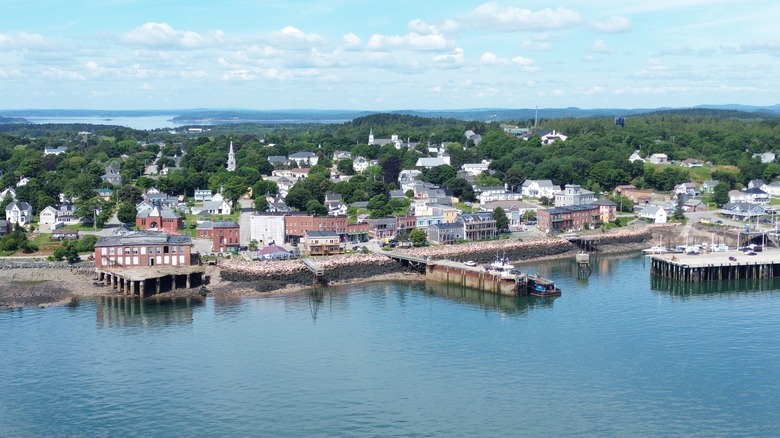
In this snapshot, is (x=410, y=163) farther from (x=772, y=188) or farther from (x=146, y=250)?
(x=146, y=250)

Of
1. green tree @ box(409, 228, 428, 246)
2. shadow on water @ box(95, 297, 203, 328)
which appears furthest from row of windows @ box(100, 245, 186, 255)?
green tree @ box(409, 228, 428, 246)

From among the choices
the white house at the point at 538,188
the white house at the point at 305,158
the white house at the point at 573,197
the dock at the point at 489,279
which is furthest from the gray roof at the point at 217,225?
the white house at the point at 305,158

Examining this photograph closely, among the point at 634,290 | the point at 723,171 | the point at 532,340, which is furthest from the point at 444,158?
the point at 532,340

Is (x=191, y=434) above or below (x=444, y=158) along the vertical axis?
below

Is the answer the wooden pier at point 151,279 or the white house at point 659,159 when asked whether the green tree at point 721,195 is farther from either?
the wooden pier at point 151,279

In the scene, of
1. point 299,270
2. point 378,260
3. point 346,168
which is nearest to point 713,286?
point 378,260

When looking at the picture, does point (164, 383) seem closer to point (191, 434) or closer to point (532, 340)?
point (191, 434)
